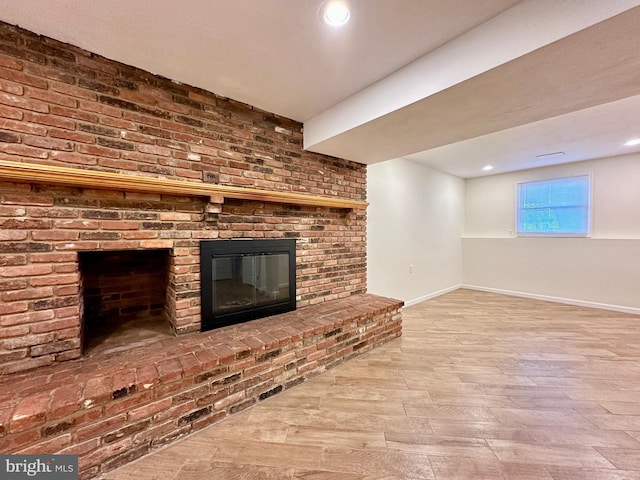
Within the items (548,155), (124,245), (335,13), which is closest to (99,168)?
(124,245)

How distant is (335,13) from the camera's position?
4.24 feet

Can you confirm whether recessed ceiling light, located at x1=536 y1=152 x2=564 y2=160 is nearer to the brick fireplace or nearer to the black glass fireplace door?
the brick fireplace

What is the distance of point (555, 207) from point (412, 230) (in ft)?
8.55

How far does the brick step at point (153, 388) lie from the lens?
1.18 meters

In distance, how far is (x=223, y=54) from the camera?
5.26 feet

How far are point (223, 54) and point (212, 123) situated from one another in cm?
58

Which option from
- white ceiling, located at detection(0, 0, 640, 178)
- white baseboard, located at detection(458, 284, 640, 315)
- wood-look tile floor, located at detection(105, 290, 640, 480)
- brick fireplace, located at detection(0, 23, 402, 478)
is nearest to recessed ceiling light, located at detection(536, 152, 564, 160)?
white ceiling, located at detection(0, 0, 640, 178)

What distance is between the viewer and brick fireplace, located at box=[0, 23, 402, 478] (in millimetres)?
1328

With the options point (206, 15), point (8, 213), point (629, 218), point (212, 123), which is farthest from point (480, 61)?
point (629, 218)

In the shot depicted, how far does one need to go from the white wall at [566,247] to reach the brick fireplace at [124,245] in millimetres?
4078

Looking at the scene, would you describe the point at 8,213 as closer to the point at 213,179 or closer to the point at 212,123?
the point at 213,179

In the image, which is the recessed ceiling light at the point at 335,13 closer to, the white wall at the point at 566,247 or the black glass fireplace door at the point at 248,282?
the black glass fireplace door at the point at 248,282

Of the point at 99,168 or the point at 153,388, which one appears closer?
the point at 153,388

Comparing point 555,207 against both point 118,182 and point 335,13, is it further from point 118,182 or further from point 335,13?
point 118,182
